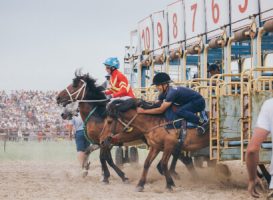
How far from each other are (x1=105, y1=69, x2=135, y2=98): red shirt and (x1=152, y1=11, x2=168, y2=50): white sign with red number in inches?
215

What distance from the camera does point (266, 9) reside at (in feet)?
35.4

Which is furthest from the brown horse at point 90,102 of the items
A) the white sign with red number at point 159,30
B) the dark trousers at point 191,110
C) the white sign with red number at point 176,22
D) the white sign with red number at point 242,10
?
the white sign with red number at point 159,30

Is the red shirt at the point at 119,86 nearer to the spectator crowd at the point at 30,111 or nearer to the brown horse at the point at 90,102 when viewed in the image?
the brown horse at the point at 90,102

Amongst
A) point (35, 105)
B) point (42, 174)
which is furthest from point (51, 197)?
point (35, 105)

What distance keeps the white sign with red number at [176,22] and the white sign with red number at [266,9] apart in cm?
489

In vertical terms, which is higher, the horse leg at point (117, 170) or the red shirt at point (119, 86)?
the red shirt at point (119, 86)

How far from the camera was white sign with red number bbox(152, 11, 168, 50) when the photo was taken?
1747 centimetres

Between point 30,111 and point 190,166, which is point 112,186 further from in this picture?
point 30,111

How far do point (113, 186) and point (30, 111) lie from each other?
2974 cm

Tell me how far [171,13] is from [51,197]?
346 inches

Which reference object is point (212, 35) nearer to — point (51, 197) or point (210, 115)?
point (210, 115)

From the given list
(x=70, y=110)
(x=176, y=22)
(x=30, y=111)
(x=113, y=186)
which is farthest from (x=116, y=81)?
(x=30, y=111)

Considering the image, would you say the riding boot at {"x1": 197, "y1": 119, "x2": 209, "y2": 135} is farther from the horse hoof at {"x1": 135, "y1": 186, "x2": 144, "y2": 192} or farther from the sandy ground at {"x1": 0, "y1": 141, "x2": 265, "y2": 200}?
the horse hoof at {"x1": 135, "y1": 186, "x2": 144, "y2": 192}

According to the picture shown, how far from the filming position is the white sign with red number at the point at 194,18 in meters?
14.4
